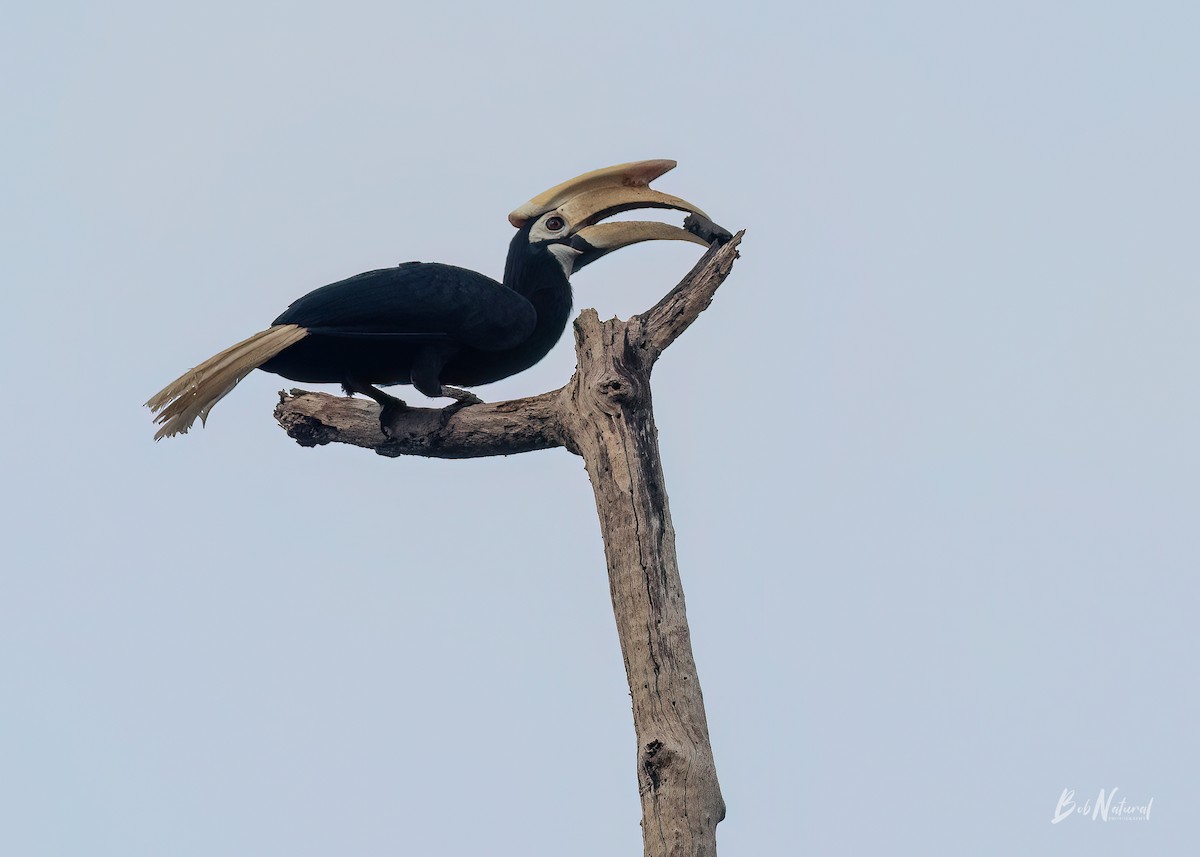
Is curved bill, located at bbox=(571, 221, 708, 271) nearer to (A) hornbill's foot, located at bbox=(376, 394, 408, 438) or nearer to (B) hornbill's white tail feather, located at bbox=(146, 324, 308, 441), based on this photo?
(A) hornbill's foot, located at bbox=(376, 394, 408, 438)

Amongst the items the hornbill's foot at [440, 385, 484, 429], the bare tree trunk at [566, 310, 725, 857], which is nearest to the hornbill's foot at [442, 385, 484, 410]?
the hornbill's foot at [440, 385, 484, 429]

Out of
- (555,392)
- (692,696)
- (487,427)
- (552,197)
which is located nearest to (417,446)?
(487,427)

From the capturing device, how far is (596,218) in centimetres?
550

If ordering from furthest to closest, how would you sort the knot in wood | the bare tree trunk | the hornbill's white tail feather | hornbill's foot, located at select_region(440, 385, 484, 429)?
1. hornbill's foot, located at select_region(440, 385, 484, 429)
2. the hornbill's white tail feather
3. the knot in wood
4. the bare tree trunk

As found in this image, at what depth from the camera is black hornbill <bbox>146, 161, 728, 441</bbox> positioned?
4.84m

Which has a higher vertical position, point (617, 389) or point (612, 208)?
point (612, 208)

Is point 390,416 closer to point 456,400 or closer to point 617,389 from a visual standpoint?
point 456,400

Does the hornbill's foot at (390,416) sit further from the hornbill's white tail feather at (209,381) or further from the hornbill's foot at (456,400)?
the hornbill's white tail feather at (209,381)

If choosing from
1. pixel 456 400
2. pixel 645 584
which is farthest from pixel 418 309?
pixel 645 584

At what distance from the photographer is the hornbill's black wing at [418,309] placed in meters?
4.93

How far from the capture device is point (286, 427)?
18.6 feet

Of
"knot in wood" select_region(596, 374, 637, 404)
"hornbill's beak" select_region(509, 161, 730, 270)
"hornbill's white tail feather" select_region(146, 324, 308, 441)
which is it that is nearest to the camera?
"knot in wood" select_region(596, 374, 637, 404)

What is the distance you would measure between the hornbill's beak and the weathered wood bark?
0.70ft

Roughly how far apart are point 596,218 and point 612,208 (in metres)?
0.08
